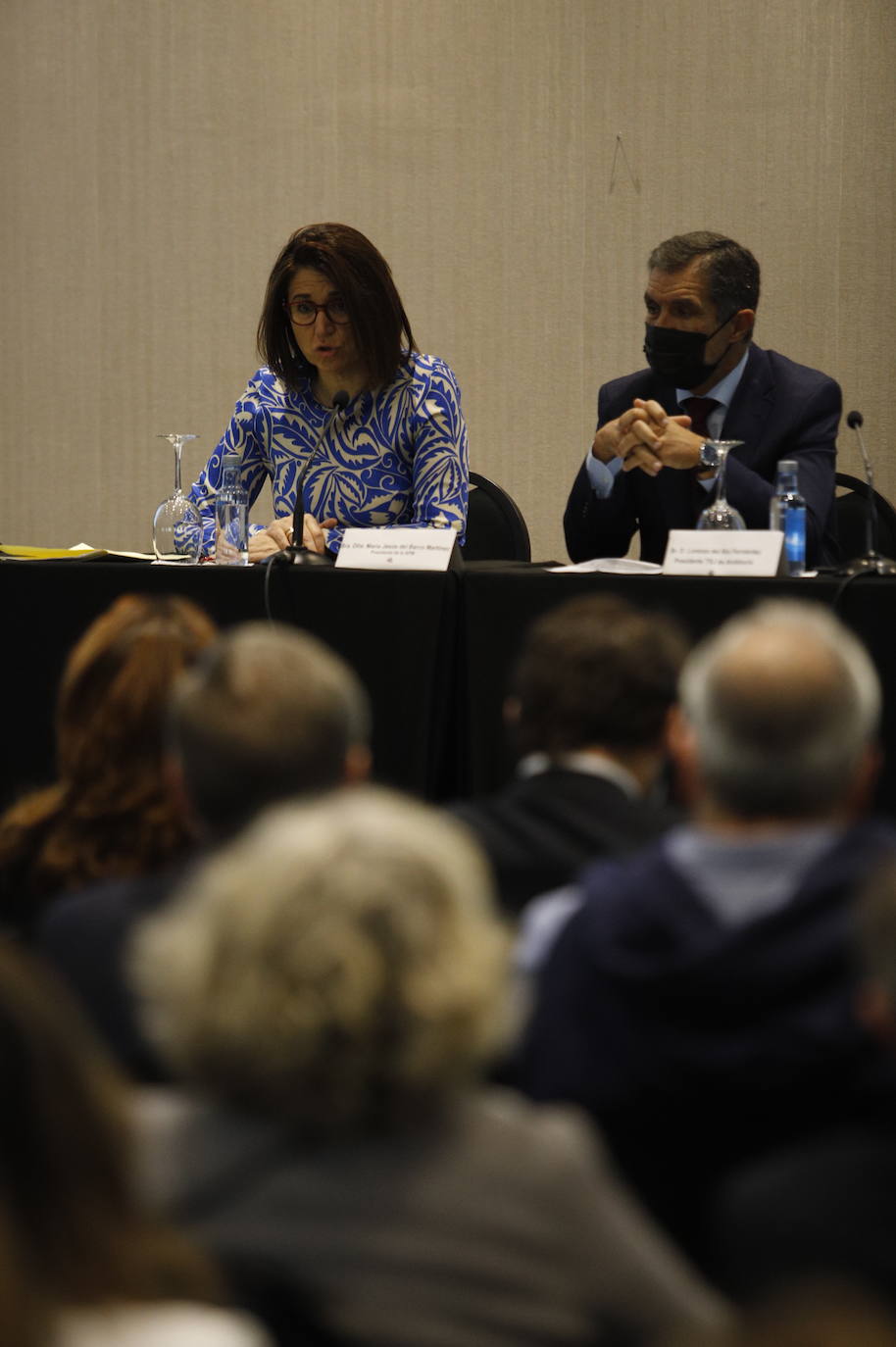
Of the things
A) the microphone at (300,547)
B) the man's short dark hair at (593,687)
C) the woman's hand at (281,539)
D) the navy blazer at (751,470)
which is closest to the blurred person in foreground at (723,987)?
the man's short dark hair at (593,687)

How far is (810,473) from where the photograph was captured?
10.7ft

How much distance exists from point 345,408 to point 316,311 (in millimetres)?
217

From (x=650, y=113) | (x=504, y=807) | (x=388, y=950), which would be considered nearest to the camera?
(x=388, y=950)

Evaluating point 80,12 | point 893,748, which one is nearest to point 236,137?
point 80,12

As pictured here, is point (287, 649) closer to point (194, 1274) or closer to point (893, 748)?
point (194, 1274)

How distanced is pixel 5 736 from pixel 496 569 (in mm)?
974

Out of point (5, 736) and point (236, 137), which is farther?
point (236, 137)

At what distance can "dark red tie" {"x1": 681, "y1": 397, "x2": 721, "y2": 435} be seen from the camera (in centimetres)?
342

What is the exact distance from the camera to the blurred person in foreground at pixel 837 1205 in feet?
2.83

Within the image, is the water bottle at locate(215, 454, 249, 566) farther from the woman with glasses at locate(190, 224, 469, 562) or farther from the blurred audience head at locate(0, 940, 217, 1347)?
the blurred audience head at locate(0, 940, 217, 1347)

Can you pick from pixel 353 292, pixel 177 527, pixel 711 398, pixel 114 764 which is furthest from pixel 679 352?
pixel 114 764

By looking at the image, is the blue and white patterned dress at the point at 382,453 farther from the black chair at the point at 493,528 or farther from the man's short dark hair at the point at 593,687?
the man's short dark hair at the point at 593,687

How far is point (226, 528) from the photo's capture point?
10.3ft

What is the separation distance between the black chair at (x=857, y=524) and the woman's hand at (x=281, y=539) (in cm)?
115
